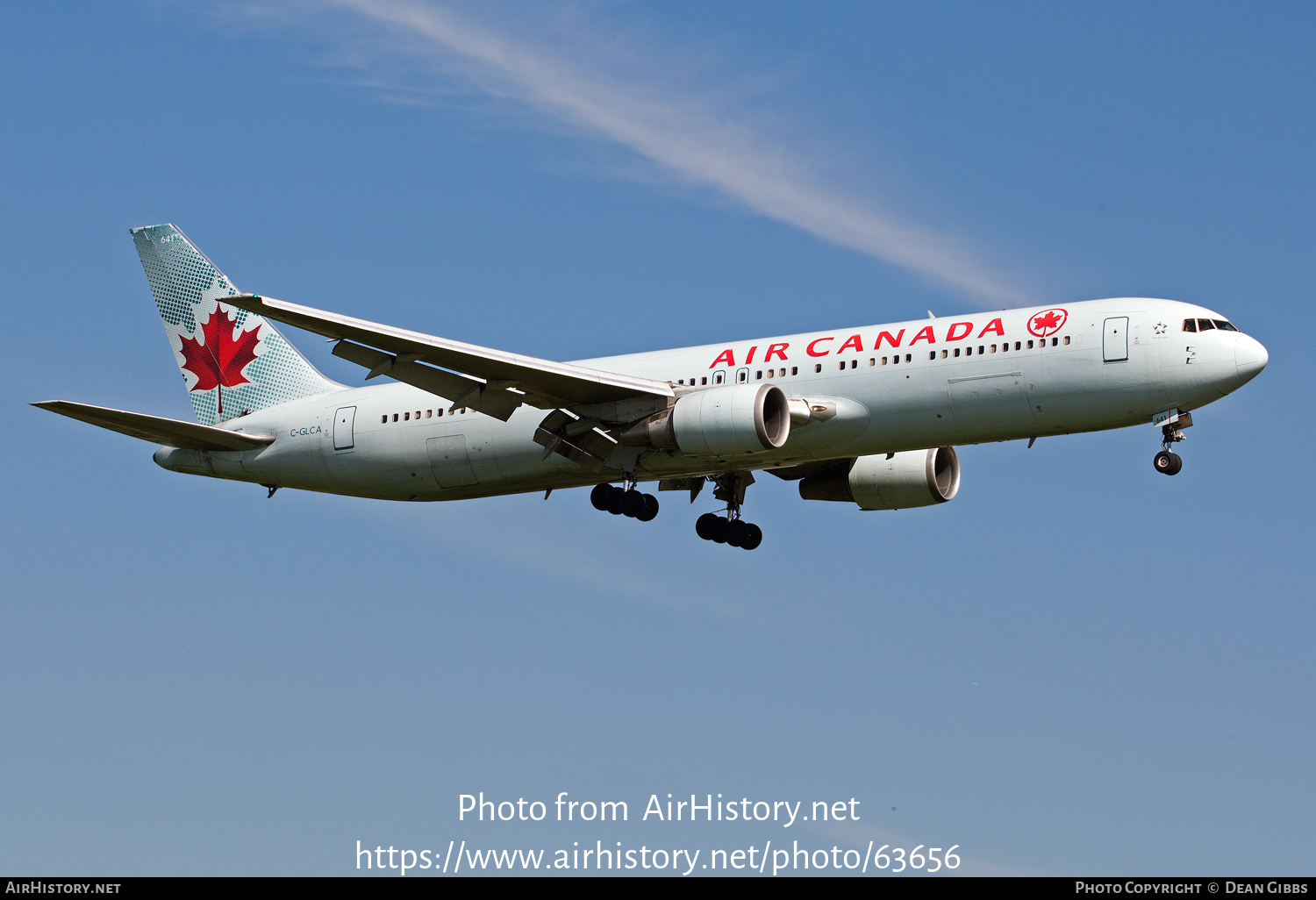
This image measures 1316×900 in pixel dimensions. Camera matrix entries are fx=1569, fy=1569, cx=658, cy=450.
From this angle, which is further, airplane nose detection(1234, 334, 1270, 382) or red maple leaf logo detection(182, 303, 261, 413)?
red maple leaf logo detection(182, 303, 261, 413)

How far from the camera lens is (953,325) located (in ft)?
115

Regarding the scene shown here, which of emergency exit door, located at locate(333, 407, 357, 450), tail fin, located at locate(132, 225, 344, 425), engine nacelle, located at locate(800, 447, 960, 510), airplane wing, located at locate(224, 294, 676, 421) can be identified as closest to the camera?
airplane wing, located at locate(224, 294, 676, 421)

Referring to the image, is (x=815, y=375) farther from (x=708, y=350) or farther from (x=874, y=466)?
(x=874, y=466)

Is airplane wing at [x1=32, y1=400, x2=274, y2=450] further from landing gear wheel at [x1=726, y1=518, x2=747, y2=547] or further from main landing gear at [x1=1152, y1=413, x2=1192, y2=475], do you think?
main landing gear at [x1=1152, y1=413, x2=1192, y2=475]

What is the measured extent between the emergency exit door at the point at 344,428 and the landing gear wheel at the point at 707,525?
31.1 feet

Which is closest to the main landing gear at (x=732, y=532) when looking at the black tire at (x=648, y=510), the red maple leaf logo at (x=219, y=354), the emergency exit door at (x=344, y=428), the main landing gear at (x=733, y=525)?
the main landing gear at (x=733, y=525)

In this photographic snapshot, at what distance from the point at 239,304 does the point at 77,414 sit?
8.38 metres

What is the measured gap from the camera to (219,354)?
44.7 m

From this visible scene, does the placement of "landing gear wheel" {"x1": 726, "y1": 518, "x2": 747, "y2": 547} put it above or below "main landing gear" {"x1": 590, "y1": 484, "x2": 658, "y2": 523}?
above

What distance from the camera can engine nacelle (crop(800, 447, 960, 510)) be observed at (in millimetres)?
41469

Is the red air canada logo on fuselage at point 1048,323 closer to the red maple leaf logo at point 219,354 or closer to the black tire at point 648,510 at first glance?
the black tire at point 648,510

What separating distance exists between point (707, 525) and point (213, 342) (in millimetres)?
15174

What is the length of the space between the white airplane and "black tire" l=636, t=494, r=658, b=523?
5 cm

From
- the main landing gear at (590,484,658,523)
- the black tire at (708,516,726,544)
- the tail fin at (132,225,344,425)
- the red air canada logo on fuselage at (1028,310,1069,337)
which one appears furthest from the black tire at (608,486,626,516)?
the red air canada logo on fuselage at (1028,310,1069,337)
